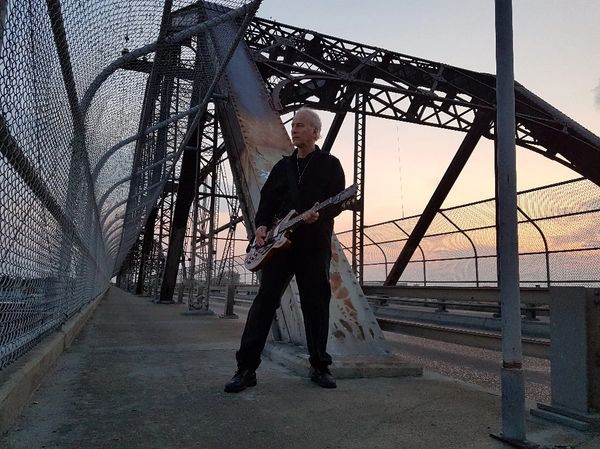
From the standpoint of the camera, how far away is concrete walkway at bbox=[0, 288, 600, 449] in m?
2.01

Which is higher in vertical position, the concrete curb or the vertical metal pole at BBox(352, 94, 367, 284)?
the vertical metal pole at BBox(352, 94, 367, 284)

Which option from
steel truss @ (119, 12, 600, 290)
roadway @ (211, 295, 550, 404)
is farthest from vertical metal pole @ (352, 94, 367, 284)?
roadway @ (211, 295, 550, 404)

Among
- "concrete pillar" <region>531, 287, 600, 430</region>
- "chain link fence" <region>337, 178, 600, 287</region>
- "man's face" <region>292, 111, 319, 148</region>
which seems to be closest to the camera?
"concrete pillar" <region>531, 287, 600, 430</region>

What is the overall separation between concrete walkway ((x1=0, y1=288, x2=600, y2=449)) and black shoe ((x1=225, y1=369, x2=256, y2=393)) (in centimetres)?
4

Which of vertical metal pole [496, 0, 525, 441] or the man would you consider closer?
vertical metal pole [496, 0, 525, 441]

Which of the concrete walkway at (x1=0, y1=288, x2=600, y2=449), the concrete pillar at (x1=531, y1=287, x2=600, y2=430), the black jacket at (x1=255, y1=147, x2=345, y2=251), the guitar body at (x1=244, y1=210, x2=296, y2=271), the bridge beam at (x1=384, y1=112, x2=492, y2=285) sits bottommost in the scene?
the concrete walkway at (x1=0, y1=288, x2=600, y2=449)

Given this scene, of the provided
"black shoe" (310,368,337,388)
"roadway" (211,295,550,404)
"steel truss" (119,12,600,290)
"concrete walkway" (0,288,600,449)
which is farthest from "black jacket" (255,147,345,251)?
"steel truss" (119,12,600,290)

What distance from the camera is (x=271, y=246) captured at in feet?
9.63

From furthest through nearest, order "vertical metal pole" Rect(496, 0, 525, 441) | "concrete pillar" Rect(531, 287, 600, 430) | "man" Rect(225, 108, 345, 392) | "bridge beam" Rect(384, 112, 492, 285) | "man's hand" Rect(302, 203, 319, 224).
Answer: "bridge beam" Rect(384, 112, 492, 285) < "man" Rect(225, 108, 345, 392) < "man's hand" Rect(302, 203, 319, 224) < "concrete pillar" Rect(531, 287, 600, 430) < "vertical metal pole" Rect(496, 0, 525, 441)

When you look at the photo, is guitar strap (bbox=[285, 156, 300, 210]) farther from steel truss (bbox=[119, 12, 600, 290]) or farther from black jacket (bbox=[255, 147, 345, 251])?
steel truss (bbox=[119, 12, 600, 290])

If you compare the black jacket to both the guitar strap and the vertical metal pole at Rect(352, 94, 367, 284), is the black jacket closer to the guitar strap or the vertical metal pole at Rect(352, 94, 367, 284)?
the guitar strap

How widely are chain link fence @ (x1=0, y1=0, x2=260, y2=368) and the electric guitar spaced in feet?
4.13

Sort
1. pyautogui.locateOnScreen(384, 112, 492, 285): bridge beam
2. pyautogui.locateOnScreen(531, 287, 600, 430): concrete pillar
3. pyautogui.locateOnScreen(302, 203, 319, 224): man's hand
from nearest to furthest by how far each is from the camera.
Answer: pyautogui.locateOnScreen(531, 287, 600, 430): concrete pillar, pyautogui.locateOnScreen(302, 203, 319, 224): man's hand, pyautogui.locateOnScreen(384, 112, 492, 285): bridge beam

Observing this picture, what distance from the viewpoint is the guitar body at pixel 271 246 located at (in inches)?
113
